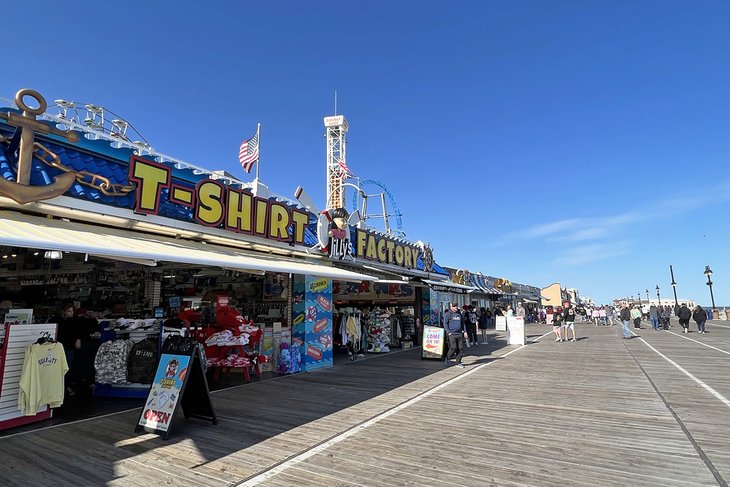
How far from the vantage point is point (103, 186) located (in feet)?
21.6

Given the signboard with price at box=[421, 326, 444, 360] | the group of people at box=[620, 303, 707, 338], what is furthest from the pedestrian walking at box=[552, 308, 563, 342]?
the signboard with price at box=[421, 326, 444, 360]

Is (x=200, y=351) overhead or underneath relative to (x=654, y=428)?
overhead

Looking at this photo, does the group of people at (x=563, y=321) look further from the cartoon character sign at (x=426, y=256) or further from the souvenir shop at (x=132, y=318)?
the souvenir shop at (x=132, y=318)

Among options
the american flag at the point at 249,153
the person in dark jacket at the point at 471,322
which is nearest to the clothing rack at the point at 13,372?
the american flag at the point at 249,153

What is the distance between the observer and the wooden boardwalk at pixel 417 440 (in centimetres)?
388

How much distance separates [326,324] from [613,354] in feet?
32.5

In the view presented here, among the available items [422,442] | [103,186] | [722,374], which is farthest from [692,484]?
[103,186]

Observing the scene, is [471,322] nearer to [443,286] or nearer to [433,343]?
[443,286]

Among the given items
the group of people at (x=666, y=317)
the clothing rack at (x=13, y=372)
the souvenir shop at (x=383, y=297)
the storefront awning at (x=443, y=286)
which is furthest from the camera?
the group of people at (x=666, y=317)

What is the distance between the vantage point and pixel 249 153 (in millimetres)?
11398

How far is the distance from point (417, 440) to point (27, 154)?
22.0 ft

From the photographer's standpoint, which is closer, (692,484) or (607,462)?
(692,484)

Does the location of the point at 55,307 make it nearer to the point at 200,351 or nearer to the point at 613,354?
the point at 200,351

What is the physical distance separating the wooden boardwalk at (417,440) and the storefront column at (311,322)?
7.03ft
